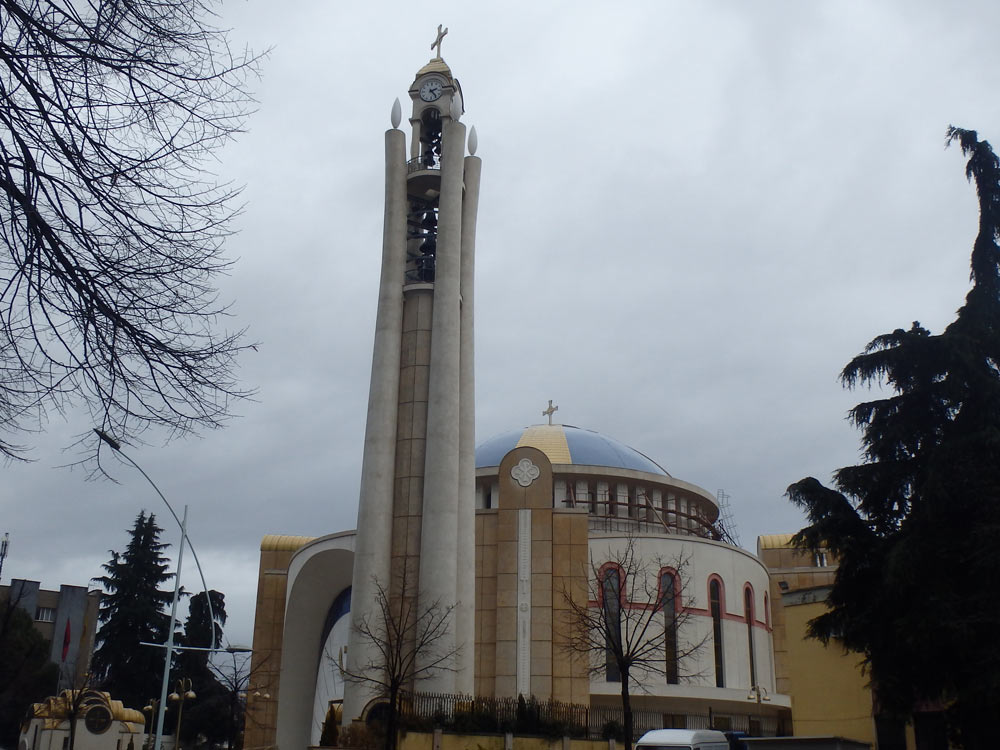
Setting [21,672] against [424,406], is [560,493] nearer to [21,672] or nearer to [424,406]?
[424,406]

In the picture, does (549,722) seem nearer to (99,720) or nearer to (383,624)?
(383,624)

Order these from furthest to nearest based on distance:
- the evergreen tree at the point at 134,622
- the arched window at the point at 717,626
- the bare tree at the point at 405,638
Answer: the evergreen tree at the point at 134,622
the arched window at the point at 717,626
the bare tree at the point at 405,638

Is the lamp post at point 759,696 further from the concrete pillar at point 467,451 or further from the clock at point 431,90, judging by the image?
the clock at point 431,90

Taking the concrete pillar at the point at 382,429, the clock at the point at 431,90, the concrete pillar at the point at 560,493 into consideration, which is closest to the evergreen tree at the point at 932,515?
the concrete pillar at the point at 382,429

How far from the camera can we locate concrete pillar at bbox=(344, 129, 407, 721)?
94.5 ft

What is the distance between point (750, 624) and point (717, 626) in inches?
104

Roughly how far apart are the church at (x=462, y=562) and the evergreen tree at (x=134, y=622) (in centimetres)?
1711

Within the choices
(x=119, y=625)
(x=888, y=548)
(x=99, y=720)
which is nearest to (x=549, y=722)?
(x=888, y=548)

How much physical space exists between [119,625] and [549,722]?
40985mm

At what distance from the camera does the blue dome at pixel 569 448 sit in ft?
150

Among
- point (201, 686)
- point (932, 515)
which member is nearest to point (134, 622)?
point (201, 686)

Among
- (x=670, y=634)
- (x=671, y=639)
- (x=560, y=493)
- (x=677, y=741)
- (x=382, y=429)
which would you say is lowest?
(x=677, y=741)

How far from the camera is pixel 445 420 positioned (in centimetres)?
3056

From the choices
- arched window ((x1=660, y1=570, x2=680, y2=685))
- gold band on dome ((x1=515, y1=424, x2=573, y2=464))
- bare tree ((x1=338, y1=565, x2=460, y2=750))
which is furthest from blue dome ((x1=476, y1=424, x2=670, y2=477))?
bare tree ((x1=338, y1=565, x2=460, y2=750))
